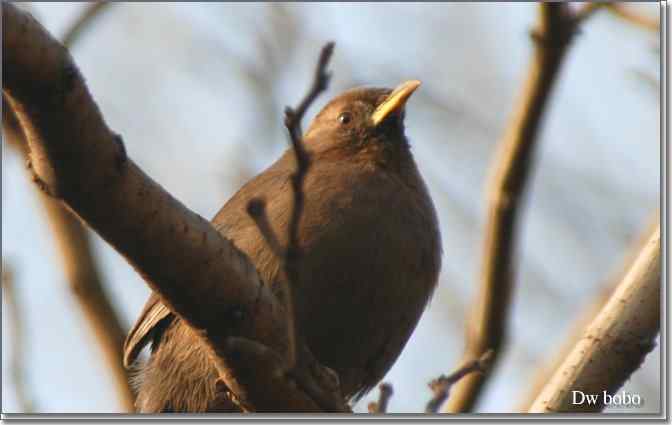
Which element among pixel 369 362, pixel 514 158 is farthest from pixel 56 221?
pixel 514 158

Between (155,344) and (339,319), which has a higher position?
(155,344)

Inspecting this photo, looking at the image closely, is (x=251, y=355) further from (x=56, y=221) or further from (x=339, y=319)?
(x=56, y=221)

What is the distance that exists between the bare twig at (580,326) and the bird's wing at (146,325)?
A: 6.15 ft

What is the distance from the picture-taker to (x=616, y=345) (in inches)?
157

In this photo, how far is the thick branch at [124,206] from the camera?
9.59ft

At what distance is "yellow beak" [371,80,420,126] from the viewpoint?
17.8ft

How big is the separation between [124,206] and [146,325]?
4.92ft

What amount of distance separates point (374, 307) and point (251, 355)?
3.65 ft

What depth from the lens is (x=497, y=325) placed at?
523cm

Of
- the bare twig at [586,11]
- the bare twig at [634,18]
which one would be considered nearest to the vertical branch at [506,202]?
the bare twig at [586,11]

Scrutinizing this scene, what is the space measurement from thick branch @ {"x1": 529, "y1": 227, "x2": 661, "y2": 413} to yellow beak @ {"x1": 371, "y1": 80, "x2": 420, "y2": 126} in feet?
5.64

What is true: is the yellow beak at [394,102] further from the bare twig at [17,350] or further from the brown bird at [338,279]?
the bare twig at [17,350]

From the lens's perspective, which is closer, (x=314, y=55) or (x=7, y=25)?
(x=7, y=25)

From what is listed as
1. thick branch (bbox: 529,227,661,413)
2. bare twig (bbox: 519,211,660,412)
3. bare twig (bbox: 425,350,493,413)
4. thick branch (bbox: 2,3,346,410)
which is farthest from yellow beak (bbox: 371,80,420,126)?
thick branch (bbox: 2,3,346,410)
